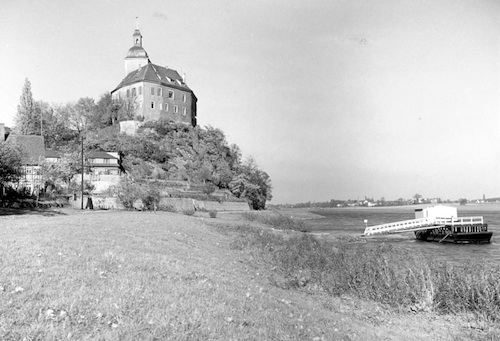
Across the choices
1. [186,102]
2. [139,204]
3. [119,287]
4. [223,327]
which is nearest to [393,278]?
[223,327]

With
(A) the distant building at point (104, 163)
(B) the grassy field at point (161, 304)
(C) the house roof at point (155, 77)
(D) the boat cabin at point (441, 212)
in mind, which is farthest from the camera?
(C) the house roof at point (155, 77)

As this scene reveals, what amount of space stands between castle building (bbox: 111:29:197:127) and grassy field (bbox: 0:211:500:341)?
84.2m

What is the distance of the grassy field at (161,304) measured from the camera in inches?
280

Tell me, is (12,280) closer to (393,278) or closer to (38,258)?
(38,258)

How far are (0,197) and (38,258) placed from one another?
47.8m

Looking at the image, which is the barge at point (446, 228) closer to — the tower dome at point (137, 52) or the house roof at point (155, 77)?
the house roof at point (155, 77)

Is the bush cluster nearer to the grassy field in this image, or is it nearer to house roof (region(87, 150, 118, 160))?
the grassy field

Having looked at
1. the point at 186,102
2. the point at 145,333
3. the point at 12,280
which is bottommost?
the point at 145,333

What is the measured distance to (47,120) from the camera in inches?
3666

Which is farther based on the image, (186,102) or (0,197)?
(186,102)

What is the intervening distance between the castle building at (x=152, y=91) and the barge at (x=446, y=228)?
199ft

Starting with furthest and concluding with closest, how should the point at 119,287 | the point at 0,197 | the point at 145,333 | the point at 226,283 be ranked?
1. the point at 0,197
2. the point at 226,283
3. the point at 119,287
4. the point at 145,333

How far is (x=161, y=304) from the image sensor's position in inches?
334

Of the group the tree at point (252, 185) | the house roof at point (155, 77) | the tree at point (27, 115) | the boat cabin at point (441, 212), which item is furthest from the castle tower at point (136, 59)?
the boat cabin at point (441, 212)
